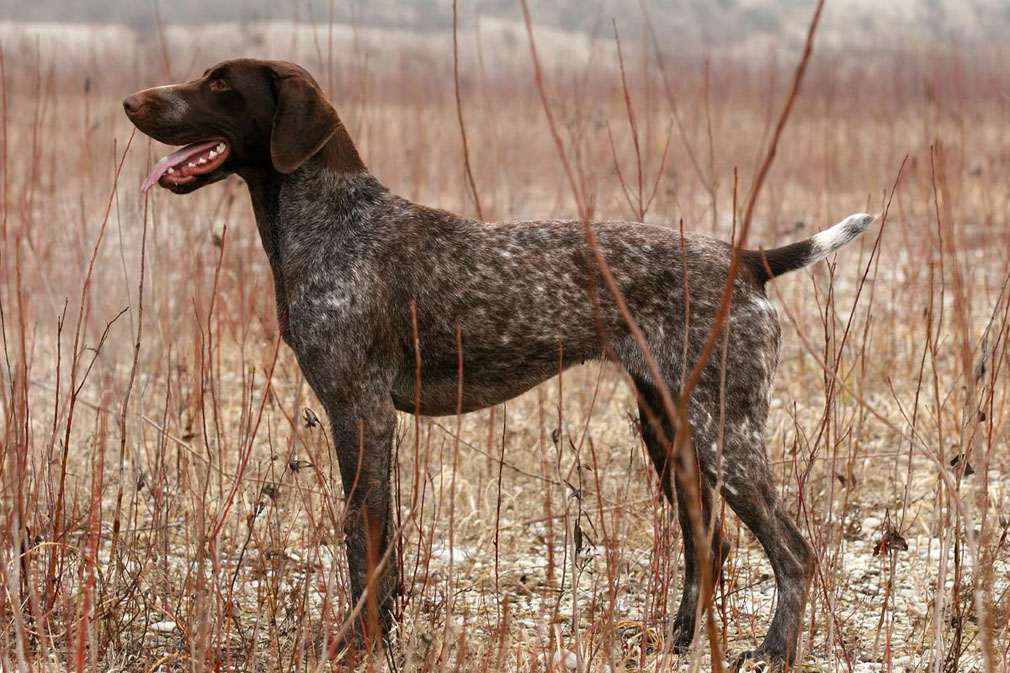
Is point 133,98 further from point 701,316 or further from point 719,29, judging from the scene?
point 719,29

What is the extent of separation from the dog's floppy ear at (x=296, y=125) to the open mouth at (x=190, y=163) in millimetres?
173

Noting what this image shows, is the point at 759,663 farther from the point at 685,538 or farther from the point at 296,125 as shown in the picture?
the point at 296,125

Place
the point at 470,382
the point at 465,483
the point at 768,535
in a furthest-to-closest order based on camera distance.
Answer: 1. the point at 465,483
2. the point at 470,382
3. the point at 768,535

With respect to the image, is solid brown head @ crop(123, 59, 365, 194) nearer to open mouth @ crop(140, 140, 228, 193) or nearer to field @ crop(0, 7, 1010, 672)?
open mouth @ crop(140, 140, 228, 193)

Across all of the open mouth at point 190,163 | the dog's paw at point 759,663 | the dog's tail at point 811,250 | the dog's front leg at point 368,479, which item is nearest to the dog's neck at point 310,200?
the open mouth at point 190,163

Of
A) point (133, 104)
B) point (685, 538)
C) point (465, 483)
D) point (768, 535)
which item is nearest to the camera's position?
point (133, 104)

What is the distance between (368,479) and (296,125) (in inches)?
40.6

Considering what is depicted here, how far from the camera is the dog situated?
318cm

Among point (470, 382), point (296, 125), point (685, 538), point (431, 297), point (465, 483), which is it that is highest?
point (296, 125)

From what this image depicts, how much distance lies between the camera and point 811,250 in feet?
10.7

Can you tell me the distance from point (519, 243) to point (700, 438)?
790 mm

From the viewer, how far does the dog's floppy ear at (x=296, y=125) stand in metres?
3.14

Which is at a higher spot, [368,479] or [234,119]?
[234,119]

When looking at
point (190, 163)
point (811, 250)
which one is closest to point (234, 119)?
point (190, 163)
